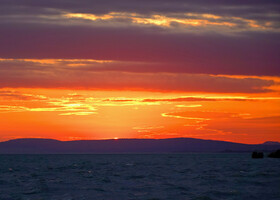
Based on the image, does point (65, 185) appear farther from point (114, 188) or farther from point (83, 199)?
point (83, 199)

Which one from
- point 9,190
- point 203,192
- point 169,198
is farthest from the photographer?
point 9,190

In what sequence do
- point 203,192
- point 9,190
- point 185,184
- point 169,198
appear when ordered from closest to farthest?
point 169,198, point 203,192, point 9,190, point 185,184

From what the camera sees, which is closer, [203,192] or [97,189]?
[203,192]

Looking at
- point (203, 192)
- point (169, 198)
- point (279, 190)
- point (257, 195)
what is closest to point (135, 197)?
point (169, 198)

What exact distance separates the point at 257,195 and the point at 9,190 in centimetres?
2269

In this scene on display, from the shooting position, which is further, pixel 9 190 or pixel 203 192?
pixel 9 190

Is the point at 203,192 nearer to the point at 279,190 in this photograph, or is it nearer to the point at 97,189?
the point at 279,190

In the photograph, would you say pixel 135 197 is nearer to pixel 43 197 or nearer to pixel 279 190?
pixel 43 197

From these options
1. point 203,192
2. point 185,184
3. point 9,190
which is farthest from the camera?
point 185,184

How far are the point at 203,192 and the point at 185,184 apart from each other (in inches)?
303

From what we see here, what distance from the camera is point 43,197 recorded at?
124ft

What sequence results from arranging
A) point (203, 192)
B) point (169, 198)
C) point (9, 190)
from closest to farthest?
1. point (169, 198)
2. point (203, 192)
3. point (9, 190)

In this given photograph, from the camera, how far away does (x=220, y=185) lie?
1796 inches

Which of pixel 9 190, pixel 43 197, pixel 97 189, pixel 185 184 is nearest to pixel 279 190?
pixel 185 184
